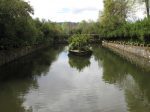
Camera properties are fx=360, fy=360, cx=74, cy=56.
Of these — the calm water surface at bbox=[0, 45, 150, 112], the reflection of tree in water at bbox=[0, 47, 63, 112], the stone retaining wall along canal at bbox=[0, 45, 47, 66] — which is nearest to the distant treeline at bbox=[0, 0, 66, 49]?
the stone retaining wall along canal at bbox=[0, 45, 47, 66]

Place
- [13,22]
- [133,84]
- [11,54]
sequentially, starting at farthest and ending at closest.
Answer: [11,54] < [13,22] < [133,84]

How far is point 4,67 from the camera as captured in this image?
Answer: 4128cm

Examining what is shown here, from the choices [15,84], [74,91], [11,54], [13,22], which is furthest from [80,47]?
[74,91]

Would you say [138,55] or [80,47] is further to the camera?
[80,47]

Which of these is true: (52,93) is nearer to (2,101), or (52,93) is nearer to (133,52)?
(2,101)

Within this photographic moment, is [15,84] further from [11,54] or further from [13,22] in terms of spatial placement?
[11,54]

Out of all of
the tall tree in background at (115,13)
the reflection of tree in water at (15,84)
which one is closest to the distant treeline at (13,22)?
the reflection of tree in water at (15,84)

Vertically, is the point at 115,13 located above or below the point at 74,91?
above

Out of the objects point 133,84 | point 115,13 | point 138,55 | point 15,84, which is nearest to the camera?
point 133,84

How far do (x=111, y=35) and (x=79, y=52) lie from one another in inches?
1276

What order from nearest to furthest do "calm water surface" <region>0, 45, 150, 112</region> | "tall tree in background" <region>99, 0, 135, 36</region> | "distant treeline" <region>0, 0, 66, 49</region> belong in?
1. "calm water surface" <region>0, 45, 150, 112</region>
2. "distant treeline" <region>0, 0, 66, 49</region>
3. "tall tree in background" <region>99, 0, 135, 36</region>

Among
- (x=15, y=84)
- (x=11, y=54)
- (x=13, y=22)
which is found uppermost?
(x=13, y=22)

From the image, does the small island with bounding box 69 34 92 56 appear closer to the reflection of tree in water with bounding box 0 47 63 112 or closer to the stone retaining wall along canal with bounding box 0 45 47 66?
the stone retaining wall along canal with bounding box 0 45 47 66

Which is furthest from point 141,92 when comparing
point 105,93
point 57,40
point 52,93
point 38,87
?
point 57,40
